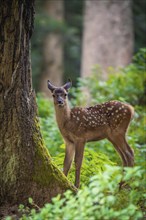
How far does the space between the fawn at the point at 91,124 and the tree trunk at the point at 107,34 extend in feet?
30.8

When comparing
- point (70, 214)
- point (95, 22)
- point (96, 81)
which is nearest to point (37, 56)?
point (95, 22)

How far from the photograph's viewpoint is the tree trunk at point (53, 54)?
76.9ft

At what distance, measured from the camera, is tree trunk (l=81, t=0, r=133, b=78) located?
→ 17531mm

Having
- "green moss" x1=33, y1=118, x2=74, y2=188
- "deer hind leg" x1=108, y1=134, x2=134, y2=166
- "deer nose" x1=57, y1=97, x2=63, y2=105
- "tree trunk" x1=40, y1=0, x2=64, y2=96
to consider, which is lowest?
"tree trunk" x1=40, y1=0, x2=64, y2=96

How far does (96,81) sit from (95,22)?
5.14 meters

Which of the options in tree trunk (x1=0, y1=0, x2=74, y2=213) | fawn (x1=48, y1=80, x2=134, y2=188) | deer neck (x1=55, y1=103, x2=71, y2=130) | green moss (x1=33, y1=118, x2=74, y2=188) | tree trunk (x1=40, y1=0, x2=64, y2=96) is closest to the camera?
tree trunk (x1=0, y1=0, x2=74, y2=213)

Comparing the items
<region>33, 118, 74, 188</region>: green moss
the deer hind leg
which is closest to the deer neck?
the deer hind leg

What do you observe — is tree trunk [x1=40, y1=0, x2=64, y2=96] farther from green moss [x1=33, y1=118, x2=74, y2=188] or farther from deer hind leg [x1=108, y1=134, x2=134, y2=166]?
green moss [x1=33, y1=118, x2=74, y2=188]

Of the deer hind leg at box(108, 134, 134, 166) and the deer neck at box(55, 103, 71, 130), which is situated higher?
the deer neck at box(55, 103, 71, 130)

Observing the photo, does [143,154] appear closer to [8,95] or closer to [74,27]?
[8,95]

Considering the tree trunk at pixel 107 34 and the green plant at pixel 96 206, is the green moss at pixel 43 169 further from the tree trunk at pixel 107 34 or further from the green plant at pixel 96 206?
the tree trunk at pixel 107 34

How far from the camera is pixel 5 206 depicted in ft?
21.0

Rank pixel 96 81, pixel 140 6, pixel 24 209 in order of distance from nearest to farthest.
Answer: pixel 24 209
pixel 96 81
pixel 140 6

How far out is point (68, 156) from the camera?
7.74 m
